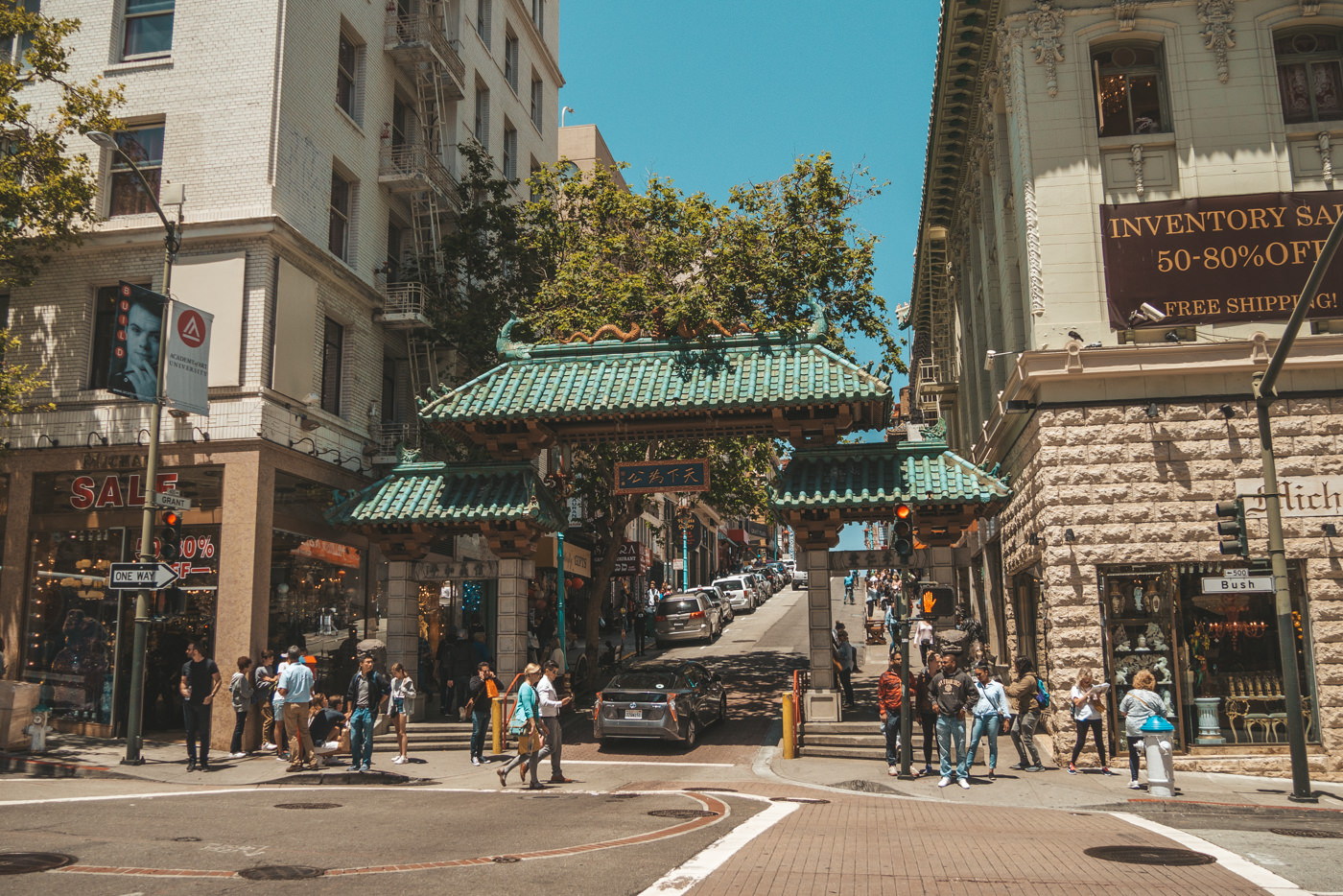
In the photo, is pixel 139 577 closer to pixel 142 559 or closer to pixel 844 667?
pixel 142 559

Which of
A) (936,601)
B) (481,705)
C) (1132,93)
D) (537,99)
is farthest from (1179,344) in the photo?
(537,99)

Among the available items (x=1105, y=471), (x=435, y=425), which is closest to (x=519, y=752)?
(x=435, y=425)

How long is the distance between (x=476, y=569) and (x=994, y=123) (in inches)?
568

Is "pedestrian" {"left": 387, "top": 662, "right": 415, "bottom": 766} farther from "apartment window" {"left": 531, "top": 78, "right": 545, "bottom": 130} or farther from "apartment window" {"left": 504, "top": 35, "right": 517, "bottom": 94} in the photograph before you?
"apartment window" {"left": 531, "top": 78, "right": 545, "bottom": 130}

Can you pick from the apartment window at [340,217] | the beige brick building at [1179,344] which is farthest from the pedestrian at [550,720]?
the apartment window at [340,217]

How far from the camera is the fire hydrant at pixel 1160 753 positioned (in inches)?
561

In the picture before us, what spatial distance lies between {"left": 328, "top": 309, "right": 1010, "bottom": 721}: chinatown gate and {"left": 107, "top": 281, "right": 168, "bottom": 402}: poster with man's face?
4.38m

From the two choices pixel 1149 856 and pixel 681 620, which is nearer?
pixel 1149 856

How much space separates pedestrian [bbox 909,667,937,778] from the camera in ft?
54.8

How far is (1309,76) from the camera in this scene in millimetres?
18094

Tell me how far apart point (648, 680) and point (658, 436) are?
4.95m

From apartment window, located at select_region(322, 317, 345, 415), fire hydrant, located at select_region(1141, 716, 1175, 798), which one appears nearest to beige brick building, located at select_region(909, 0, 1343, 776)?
fire hydrant, located at select_region(1141, 716, 1175, 798)

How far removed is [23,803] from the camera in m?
13.0

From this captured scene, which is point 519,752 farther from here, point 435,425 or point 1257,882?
point 1257,882
